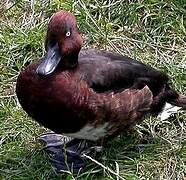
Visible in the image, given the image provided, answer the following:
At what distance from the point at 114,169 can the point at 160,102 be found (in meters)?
0.49

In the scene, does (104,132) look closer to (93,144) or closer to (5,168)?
(93,144)

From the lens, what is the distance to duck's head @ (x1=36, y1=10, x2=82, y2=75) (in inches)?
142

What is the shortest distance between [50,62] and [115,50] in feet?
4.05

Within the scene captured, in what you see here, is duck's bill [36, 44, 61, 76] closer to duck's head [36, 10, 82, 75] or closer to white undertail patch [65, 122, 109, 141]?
duck's head [36, 10, 82, 75]

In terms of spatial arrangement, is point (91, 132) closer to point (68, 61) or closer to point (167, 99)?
point (68, 61)

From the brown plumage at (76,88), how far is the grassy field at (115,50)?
24 cm

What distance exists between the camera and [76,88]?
3.64 meters

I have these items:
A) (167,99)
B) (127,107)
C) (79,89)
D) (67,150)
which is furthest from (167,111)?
(79,89)

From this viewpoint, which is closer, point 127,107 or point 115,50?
point 127,107

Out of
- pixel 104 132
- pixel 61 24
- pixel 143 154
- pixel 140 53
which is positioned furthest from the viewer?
pixel 140 53

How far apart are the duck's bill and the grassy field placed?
2.04 feet

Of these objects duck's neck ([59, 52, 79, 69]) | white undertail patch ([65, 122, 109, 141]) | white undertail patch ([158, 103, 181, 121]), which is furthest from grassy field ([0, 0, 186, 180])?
duck's neck ([59, 52, 79, 69])

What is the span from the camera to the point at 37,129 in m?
4.26

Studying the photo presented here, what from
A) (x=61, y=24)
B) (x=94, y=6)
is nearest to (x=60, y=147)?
(x=61, y=24)
